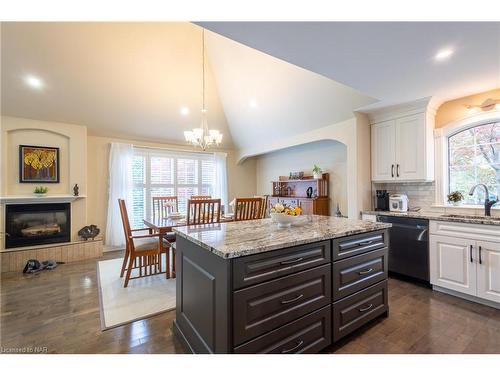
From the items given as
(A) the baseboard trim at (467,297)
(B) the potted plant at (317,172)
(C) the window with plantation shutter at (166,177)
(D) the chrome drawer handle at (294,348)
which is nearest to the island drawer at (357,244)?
(D) the chrome drawer handle at (294,348)

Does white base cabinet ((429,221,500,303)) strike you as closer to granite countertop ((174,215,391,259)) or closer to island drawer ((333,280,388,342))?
island drawer ((333,280,388,342))

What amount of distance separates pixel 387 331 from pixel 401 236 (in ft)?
4.96

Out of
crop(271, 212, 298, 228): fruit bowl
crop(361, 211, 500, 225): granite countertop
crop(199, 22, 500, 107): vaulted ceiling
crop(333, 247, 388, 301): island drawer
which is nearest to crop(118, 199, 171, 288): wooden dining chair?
crop(271, 212, 298, 228): fruit bowl

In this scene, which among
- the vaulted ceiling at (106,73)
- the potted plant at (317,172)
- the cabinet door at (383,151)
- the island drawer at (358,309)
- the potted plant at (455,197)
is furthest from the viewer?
the potted plant at (317,172)

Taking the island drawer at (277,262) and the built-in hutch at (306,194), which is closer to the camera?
the island drawer at (277,262)

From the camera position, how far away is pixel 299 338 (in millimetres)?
1566

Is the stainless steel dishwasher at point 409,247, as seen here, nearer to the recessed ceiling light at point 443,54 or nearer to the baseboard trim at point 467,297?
the baseboard trim at point 467,297

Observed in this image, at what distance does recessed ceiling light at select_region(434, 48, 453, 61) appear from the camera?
1985 mm

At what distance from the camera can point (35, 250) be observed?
394 centimetres

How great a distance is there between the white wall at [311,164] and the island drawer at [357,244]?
101 inches

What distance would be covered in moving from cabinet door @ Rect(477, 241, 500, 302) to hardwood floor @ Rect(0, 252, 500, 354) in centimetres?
16

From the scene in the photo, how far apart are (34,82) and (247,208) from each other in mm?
3920

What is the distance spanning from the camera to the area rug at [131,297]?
2.32m
